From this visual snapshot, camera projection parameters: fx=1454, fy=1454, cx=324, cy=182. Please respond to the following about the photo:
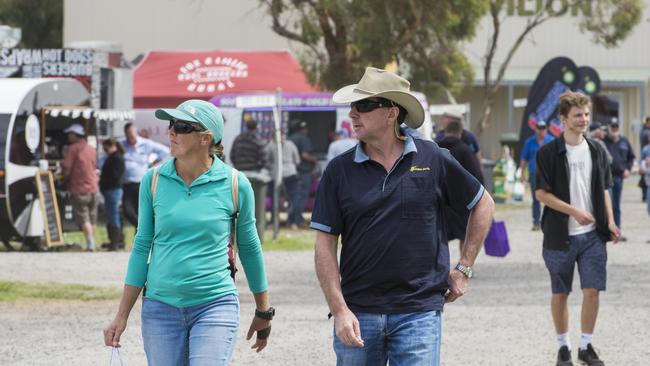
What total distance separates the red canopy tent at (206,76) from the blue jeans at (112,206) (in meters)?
11.1

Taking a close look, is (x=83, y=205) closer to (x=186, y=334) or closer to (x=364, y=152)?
(x=186, y=334)

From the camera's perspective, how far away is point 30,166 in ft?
62.8

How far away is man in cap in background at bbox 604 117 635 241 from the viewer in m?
19.9

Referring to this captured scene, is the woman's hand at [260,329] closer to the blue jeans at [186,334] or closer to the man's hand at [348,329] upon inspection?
the blue jeans at [186,334]

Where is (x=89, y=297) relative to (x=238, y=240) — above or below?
below

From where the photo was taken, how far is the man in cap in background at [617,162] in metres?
19.9

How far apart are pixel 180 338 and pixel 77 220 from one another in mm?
13959

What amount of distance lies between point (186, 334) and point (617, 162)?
15.3m

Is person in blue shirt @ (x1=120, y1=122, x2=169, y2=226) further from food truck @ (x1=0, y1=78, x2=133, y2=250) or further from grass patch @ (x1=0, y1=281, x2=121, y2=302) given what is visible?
grass patch @ (x1=0, y1=281, x2=121, y2=302)

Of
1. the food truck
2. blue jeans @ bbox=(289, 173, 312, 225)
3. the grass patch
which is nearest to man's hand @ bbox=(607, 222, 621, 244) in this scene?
the grass patch

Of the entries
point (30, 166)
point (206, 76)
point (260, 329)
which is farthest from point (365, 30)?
point (260, 329)

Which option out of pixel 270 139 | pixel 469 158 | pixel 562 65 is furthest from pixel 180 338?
pixel 562 65

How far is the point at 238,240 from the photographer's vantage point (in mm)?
5727

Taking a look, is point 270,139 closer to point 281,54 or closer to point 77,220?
point 77,220
